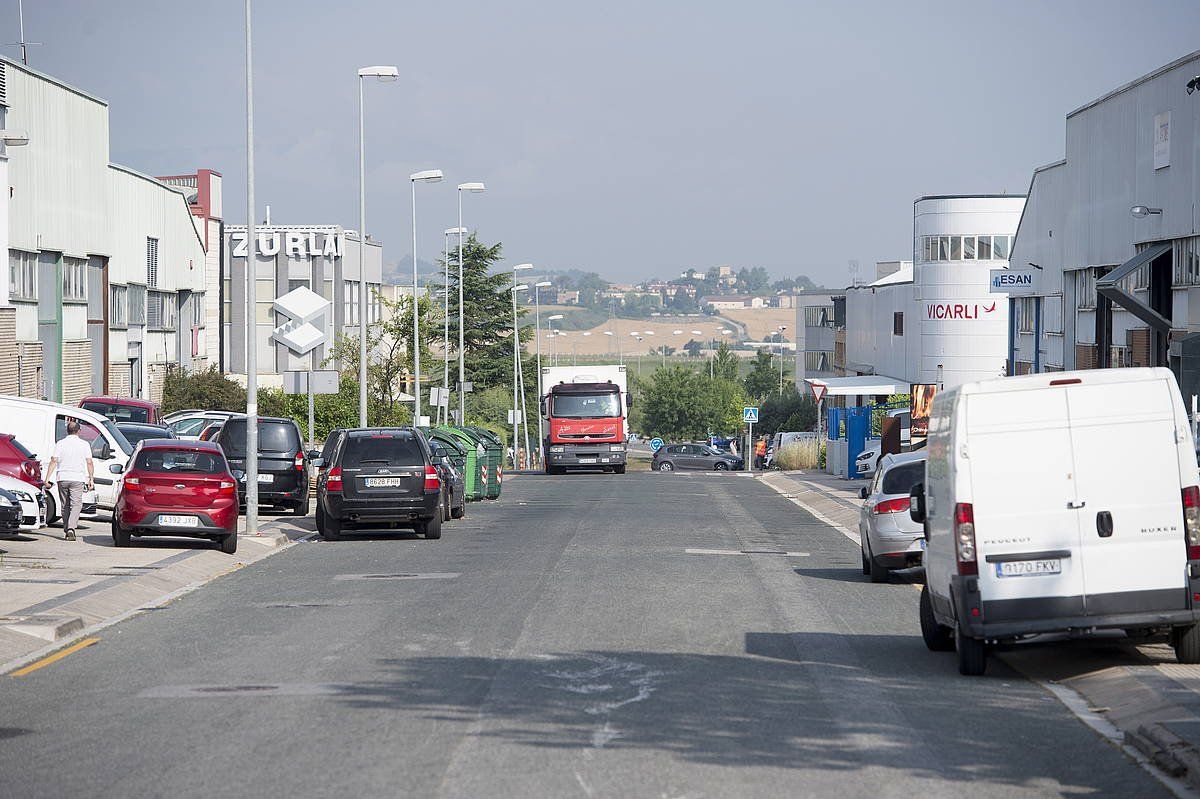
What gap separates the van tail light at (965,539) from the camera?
36.2 feet

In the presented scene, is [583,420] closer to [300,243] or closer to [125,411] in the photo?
[125,411]

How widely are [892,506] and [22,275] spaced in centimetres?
3527

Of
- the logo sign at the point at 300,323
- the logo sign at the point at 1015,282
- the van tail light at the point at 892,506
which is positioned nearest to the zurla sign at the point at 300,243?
the logo sign at the point at 1015,282

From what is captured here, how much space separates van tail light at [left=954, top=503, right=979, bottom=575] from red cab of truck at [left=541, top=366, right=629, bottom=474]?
1681 inches

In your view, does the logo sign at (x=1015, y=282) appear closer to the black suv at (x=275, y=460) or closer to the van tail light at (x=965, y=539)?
the black suv at (x=275, y=460)

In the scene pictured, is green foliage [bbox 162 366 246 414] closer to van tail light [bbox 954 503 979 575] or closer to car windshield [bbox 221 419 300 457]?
car windshield [bbox 221 419 300 457]

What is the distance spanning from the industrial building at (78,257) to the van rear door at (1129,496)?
36.6 m

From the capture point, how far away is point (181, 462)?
2231cm

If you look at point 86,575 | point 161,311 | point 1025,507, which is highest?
point 161,311

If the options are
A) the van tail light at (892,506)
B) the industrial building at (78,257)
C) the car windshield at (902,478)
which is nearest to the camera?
the van tail light at (892,506)

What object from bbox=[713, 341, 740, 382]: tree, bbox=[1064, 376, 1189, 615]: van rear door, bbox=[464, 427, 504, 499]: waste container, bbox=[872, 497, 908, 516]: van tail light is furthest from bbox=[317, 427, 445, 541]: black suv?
bbox=[713, 341, 740, 382]: tree

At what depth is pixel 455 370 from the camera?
9981cm

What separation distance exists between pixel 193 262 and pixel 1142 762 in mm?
65512

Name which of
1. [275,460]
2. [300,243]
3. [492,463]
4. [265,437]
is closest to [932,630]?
[275,460]
